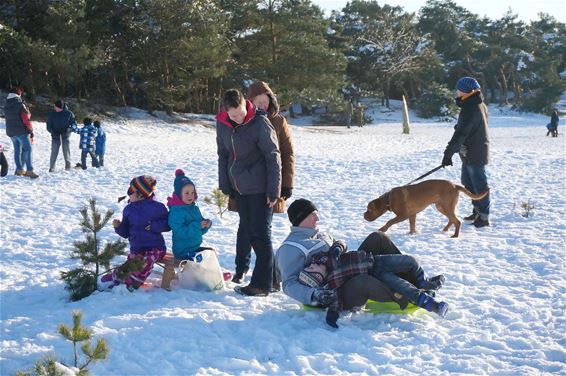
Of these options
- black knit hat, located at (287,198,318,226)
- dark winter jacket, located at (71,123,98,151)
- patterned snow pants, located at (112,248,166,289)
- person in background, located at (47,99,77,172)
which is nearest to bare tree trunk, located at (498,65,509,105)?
dark winter jacket, located at (71,123,98,151)

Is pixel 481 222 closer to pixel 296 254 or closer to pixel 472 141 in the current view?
pixel 472 141

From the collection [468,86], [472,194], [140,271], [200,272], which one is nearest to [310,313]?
[200,272]

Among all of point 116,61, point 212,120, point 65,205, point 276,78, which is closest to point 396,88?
point 276,78

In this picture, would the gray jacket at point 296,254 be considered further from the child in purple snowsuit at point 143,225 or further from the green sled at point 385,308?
the child in purple snowsuit at point 143,225

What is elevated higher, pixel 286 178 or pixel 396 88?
pixel 396 88

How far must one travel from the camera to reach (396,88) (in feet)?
147

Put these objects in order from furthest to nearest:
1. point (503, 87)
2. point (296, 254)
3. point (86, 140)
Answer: point (503, 87), point (86, 140), point (296, 254)

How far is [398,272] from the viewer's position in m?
4.44

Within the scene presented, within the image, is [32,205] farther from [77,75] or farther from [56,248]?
[77,75]

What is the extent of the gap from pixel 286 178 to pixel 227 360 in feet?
6.33

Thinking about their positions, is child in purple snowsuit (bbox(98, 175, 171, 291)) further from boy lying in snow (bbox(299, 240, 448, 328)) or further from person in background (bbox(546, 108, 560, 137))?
person in background (bbox(546, 108, 560, 137))

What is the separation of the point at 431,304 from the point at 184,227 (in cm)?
215

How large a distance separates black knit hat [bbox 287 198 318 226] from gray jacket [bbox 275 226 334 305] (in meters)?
0.08

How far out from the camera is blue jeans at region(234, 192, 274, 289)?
480 centimetres
